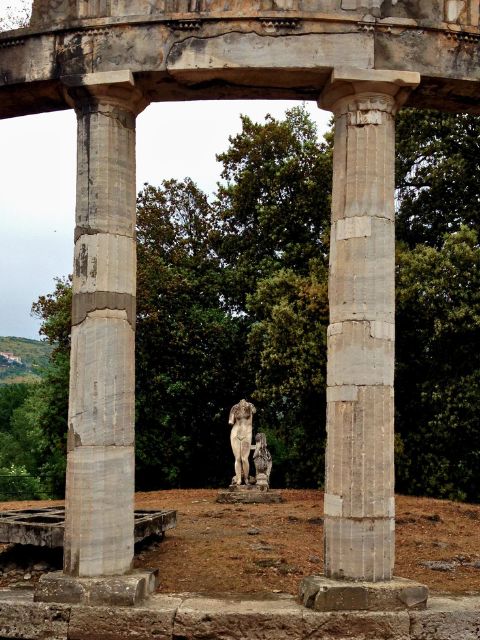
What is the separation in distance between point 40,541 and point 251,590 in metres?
3.74

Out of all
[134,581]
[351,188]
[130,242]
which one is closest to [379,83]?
[351,188]

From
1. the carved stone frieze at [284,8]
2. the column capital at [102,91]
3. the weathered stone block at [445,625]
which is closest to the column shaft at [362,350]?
the weathered stone block at [445,625]

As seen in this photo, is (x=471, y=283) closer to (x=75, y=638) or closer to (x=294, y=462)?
(x=294, y=462)

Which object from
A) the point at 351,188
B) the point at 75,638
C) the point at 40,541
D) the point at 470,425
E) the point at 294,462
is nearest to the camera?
the point at 75,638

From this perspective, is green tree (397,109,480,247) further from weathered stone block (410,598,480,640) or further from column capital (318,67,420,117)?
weathered stone block (410,598,480,640)

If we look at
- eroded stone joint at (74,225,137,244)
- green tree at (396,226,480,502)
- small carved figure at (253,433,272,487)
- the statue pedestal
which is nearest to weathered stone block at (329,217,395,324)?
eroded stone joint at (74,225,137,244)

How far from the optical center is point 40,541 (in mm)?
13234

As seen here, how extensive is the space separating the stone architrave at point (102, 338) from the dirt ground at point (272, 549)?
2584 millimetres

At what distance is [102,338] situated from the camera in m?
10.5

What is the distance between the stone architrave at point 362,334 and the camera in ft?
33.3

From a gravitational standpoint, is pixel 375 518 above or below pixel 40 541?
above

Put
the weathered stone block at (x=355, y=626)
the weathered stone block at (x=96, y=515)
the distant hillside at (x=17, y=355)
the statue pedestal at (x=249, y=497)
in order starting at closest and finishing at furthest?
the weathered stone block at (x=355, y=626)
the weathered stone block at (x=96, y=515)
the statue pedestal at (x=249, y=497)
the distant hillside at (x=17, y=355)

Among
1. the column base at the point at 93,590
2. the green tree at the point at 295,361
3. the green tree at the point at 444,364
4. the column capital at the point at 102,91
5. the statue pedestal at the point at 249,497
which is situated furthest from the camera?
the green tree at the point at 295,361

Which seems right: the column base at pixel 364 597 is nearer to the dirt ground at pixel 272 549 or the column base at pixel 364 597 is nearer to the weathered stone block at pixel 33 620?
the dirt ground at pixel 272 549
